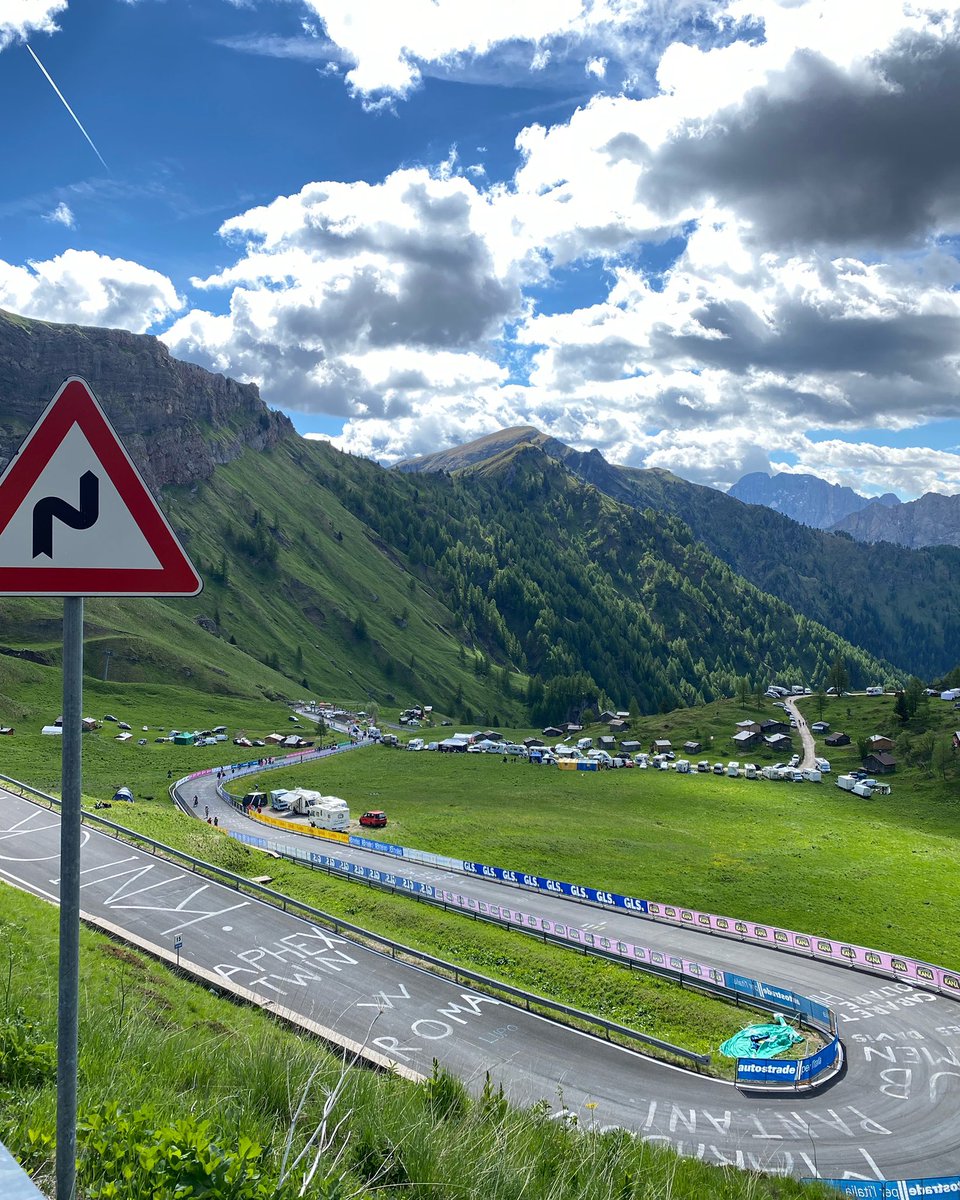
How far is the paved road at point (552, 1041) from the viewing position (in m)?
22.9

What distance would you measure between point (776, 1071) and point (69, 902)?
96.1 ft

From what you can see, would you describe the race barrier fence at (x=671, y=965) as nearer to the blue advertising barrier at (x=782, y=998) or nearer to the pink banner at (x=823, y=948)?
the blue advertising barrier at (x=782, y=998)

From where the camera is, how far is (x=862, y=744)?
394 ft

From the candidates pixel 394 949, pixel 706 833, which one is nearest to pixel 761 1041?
pixel 394 949

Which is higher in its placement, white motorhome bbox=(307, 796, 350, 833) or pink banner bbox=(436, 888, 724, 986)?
pink banner bbox=(436, 888, 724, 986)

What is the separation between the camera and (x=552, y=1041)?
26531mm

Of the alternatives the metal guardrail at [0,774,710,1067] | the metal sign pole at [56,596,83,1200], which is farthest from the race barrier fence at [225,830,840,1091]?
the metal sign pole at [56,596,83,1200]

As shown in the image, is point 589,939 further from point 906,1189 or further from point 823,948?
point 906,1189

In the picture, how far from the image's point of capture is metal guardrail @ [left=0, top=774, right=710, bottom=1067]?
2753 cm

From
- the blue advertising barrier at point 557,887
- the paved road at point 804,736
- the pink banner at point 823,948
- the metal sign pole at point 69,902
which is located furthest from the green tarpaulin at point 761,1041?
the paved road at point 804,736

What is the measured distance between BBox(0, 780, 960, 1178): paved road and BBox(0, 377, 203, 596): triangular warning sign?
60.3ft

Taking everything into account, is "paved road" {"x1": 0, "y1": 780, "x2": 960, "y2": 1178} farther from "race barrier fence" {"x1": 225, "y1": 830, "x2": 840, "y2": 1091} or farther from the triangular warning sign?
the triangular warning sign

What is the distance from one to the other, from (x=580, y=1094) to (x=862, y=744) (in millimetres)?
113133

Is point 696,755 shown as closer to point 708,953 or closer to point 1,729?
point 708,953
